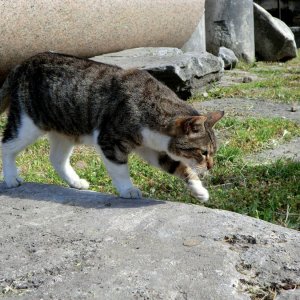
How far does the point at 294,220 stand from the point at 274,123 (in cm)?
245

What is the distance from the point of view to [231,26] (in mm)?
11352

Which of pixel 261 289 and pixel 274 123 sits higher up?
pixel 261 289

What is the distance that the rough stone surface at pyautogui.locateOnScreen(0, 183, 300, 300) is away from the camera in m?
2.46

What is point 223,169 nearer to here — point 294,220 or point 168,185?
point 168,185

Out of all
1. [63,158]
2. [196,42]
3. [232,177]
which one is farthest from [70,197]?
[196,42]

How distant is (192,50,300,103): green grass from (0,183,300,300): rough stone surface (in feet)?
14.6

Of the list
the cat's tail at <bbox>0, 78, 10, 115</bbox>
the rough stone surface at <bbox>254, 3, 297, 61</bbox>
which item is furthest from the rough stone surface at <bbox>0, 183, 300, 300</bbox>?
the rough stone surface at <bbox>254, 3, 297, 61</bbox>

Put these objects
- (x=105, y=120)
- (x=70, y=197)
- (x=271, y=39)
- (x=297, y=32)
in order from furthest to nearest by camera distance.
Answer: (x=297, y=32), (x=271, y=39), (x=105, y=120), (x=70, y=197)

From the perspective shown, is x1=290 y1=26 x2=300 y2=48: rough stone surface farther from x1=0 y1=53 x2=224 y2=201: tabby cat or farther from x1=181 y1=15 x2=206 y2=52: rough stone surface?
x1=0 y1=53 x2=224 y2=201: tabby cat

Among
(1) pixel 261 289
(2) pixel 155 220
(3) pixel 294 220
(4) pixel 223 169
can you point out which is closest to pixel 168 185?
(4) pixel 223 169

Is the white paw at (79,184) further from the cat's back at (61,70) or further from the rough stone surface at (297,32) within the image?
the rough stone surface at (297,32)

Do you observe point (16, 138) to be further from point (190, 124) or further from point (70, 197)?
point (190, 124)

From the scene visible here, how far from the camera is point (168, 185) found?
4492 mm

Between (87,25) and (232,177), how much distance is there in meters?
3.62
